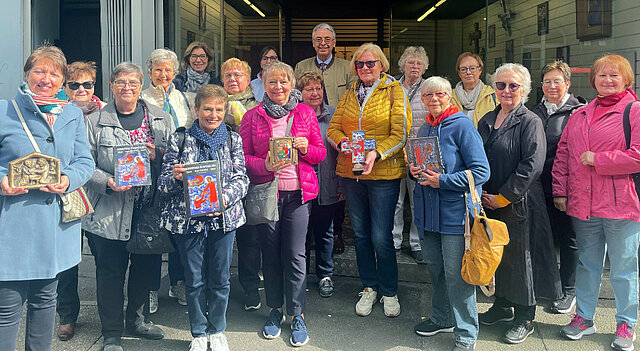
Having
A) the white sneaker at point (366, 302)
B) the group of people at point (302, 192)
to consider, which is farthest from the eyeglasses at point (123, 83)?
the white sneaker at point (366, 302)

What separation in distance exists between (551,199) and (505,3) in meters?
4.35

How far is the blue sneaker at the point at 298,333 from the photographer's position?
372 cm

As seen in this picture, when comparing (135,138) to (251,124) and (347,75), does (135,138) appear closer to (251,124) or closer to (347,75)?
(251,124)

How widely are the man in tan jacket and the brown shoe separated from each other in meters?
3.13

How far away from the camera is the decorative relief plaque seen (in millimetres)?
2740

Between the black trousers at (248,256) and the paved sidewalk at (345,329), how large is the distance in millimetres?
256

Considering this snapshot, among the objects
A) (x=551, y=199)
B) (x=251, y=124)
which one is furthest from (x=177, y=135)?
(x=551, y=199)

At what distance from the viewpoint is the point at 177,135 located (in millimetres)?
3373

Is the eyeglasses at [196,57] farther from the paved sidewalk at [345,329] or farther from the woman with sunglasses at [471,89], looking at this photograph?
the woman with sunglasses at [471,89]

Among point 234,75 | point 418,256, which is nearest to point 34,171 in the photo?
point 234,75

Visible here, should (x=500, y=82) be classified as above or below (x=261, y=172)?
above

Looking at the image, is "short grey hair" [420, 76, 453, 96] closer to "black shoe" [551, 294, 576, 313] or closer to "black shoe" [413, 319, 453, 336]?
"black shoe" [413, 319, 453, 336]

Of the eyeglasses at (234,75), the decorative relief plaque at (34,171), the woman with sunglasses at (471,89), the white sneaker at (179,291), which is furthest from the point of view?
the woman with sunglasses at (471,89)

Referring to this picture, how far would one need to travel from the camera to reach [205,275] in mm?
3529
